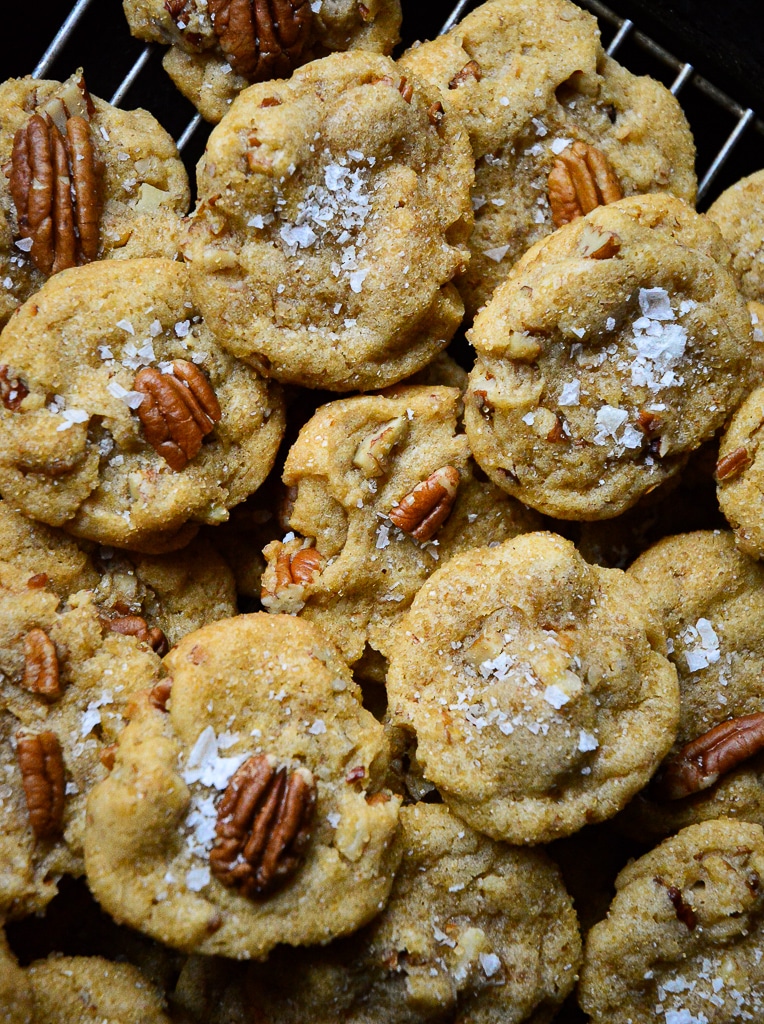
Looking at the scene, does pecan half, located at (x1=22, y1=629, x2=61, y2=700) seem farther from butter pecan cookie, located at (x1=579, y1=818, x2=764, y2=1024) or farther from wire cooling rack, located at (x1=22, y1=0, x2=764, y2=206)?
wire cooling rack, located at (x1=22, y1=0, x2=764, y2=206)

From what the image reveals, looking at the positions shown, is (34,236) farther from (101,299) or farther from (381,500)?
(381,500)

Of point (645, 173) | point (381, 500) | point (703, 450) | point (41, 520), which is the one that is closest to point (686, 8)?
point (645, 173)

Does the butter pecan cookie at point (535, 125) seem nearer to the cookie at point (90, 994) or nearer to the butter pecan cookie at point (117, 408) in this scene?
the butter pecan cookie at point (117, 408)

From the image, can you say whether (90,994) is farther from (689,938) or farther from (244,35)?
(244,35)

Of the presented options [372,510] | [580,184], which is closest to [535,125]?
[580,184]

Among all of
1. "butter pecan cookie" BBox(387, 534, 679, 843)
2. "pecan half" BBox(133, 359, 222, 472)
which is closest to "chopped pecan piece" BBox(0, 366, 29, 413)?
"pecan half" BBox(133, 359, 222, 472)

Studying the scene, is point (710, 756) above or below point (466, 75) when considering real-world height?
below

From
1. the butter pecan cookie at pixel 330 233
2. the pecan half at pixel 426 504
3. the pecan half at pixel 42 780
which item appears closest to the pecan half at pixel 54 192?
the butter pecan cookie at pixel 330 233
